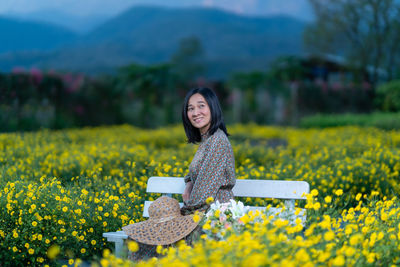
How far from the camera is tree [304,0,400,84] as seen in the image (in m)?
24.2

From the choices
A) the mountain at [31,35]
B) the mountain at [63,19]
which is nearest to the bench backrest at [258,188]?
the mountain at [31,35]

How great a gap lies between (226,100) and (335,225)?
58.1 ft

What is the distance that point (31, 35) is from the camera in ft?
334

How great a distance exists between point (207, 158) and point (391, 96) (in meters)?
16.8

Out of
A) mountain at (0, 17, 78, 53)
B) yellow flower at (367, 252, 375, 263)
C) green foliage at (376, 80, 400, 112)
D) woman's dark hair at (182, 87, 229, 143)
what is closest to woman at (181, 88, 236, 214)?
woman's dark hair at (182, 87, 229, 143)

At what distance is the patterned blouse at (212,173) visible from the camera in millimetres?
3338

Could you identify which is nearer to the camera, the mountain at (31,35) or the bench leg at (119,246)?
the bench leg at (119,246)

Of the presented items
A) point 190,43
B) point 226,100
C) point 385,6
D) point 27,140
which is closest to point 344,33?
point 385,6

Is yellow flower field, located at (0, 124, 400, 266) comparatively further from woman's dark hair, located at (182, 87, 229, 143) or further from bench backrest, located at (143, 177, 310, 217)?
woman's dark hair, located at (182, 87, 229, 143)

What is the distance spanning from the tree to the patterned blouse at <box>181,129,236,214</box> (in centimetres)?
2277

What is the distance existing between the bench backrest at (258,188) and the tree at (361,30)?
22543 mm

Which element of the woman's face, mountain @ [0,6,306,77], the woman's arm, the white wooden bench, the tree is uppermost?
mountain @ [0,6,306,77]

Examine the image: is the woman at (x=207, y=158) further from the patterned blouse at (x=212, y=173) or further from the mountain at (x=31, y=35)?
the mountain at (x=31, y=35)

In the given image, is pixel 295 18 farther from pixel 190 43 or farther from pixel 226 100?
pixel 226 100
